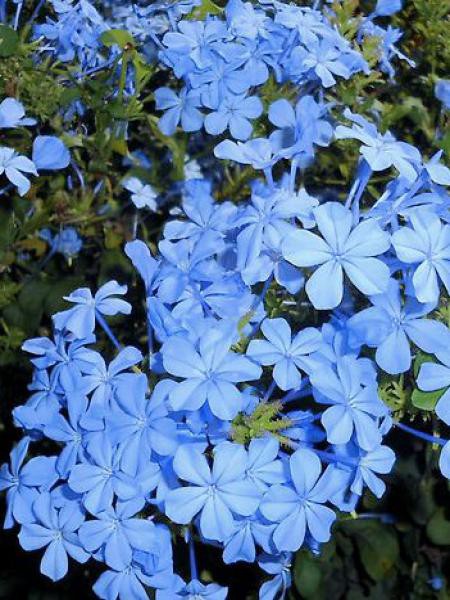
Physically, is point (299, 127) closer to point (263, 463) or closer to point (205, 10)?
point (205, 10)

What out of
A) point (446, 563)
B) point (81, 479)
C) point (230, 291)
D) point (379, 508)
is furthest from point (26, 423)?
point (446, 563)

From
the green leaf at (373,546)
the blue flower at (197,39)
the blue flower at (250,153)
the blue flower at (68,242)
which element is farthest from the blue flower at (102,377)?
the green leaf at (373,546)

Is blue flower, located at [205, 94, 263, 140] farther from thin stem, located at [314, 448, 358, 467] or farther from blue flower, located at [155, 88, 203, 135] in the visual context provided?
thin stem, located at [314, 448, 358, 467]

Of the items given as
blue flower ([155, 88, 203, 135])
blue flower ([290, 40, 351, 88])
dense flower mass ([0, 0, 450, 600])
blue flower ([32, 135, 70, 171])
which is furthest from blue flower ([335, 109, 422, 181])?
blue flower ([32, 135, 70, 171])

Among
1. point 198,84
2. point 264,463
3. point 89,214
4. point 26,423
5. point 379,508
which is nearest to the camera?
point 264,463

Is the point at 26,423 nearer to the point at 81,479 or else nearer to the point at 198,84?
the point at 81,479
